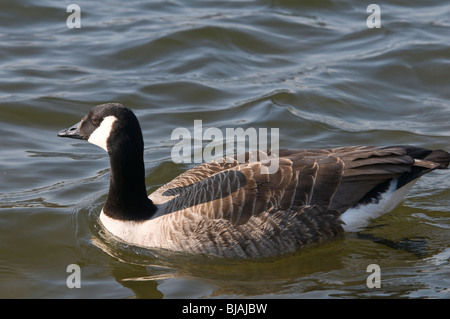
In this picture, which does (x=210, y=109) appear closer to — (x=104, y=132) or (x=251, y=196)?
(x=104, y=132)

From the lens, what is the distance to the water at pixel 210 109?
8.38 m

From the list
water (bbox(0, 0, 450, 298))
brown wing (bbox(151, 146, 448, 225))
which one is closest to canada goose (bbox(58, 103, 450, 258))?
brown wing (bbox(151, 146, 448, 225))

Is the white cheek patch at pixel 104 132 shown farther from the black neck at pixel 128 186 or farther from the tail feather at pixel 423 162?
the tail feather at pixel 423 162

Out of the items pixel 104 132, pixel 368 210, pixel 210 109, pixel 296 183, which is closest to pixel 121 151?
pixel 104 132

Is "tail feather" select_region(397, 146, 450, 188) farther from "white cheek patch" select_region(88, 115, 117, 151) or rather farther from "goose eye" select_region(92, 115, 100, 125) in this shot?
"goose eye" select_region(92, 115, 100, 125)

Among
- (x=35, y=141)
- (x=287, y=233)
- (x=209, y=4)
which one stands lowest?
(x=287, y=233)

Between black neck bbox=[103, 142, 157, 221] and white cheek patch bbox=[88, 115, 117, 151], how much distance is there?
13 centimetres

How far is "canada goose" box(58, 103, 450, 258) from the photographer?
8.56m

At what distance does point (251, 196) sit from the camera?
28.0 ft

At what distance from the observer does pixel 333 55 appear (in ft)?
50.0

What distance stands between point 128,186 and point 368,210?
2.96 meters
